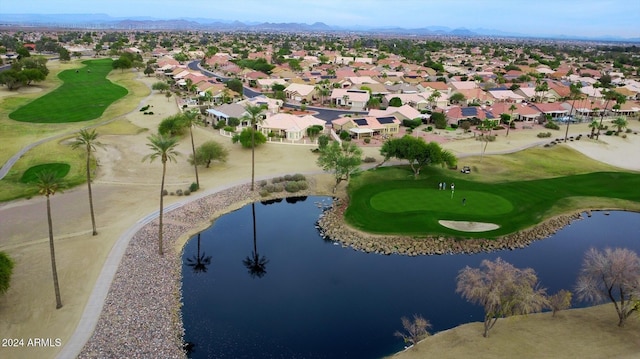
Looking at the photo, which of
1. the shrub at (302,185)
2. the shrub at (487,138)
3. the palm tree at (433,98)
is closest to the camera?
the shrub at (302,185)

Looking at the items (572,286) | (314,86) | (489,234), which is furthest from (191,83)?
(572,286)

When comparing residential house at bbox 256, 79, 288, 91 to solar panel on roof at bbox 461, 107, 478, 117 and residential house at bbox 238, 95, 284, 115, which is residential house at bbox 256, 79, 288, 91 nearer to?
residential house at bbox 238, 95, 284, 115

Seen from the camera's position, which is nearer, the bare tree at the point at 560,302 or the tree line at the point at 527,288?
the tree line at the point at 527,288

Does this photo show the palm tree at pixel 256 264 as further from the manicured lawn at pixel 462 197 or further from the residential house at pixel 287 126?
the residential house at pixel 287 126

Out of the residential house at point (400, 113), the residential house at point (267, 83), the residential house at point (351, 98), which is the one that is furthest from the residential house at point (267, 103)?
the residential house at point (267, 83)

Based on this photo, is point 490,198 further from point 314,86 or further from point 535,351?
point 314,86

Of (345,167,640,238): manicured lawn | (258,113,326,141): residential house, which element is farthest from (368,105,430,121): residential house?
(345,167,640,238): manicured lawn

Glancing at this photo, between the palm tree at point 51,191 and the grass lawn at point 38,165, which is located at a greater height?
the palm tree at point 51,191
